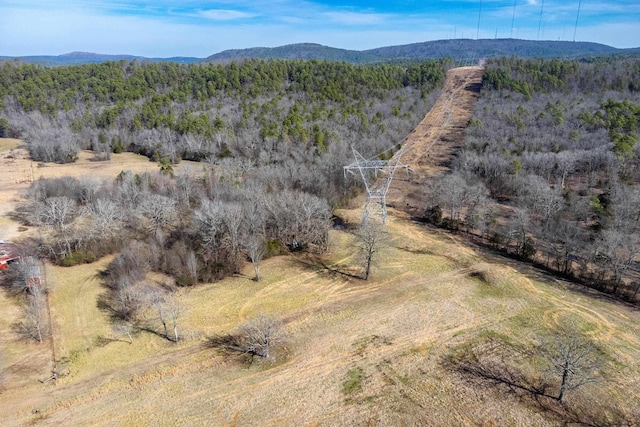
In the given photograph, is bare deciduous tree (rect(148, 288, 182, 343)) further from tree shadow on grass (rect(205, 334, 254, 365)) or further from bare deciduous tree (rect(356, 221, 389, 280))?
bare deciduous tree (rect(356, 221, 389, 280))

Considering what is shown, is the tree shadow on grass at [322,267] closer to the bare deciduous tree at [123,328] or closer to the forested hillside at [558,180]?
the bare deciduous tree at [123,328]

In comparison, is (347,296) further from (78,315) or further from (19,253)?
(19,253)

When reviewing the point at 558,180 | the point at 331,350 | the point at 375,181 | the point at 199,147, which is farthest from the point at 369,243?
the point at 199,147

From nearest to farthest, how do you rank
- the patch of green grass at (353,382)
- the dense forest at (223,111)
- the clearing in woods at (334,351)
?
the clearing in woods at (334,351)
the patch of green grass at (353,382)
the dense forest at (223,111)

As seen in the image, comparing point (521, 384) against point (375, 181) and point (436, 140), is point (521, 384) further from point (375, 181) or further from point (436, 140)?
point (436, 140)

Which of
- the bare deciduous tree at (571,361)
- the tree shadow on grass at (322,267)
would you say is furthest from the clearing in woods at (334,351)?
the bare deciduous tree at (571,361)

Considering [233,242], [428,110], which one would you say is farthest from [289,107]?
[233,242]

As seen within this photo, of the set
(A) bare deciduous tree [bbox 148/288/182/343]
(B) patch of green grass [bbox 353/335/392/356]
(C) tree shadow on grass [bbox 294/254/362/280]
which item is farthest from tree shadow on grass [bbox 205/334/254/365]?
(C) tree shadow on grass [bbox 294/254/362/280]
